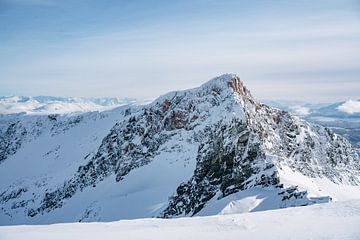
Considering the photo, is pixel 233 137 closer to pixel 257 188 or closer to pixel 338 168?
pixel 257 188

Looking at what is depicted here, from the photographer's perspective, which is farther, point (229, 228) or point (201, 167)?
point (201, 167)

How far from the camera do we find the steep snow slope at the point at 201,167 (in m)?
32.5

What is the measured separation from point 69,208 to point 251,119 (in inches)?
1149

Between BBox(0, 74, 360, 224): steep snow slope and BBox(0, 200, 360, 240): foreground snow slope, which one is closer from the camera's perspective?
BBox(0, 200, 360, 240): foreground snow slope

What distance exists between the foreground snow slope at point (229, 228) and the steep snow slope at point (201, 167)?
495 inches

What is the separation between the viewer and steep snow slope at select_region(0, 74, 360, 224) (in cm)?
3253

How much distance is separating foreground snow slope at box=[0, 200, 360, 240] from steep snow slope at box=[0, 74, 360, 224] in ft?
41.2

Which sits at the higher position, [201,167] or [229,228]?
[229,228]

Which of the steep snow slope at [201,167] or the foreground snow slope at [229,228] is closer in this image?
the foreground snow slope at [229,228]

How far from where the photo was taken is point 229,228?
12.2 metres

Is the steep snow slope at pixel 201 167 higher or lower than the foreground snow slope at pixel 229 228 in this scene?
lower

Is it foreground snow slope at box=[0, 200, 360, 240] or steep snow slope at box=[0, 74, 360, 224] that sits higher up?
foreground snow slope at box=[0, 200, 360, 240]

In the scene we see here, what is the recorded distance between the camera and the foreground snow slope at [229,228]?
37.1 feet

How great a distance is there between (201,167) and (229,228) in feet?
90.3
